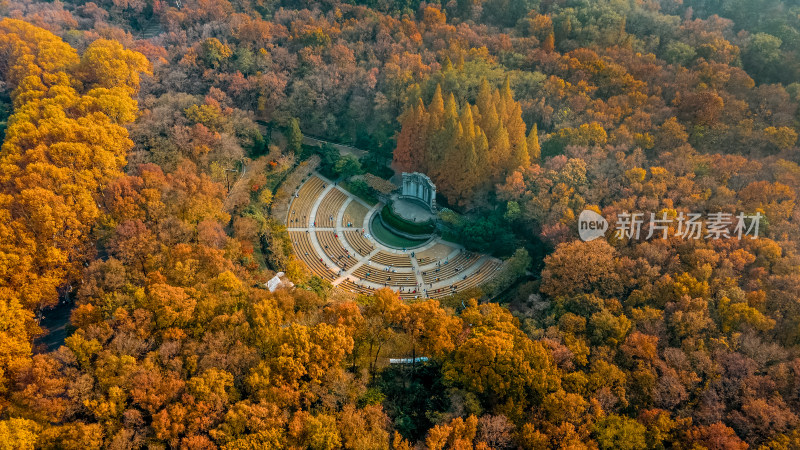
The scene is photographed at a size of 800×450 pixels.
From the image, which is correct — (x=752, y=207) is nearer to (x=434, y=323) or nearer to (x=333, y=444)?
(x=434, y=323)

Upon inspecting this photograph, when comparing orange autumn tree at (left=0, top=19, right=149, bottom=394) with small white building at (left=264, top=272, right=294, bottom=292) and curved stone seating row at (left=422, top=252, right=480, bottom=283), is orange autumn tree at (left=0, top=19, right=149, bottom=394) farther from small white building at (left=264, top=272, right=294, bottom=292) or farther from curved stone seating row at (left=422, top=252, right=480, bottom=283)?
curved stone seating row at (left=422, top=252, right=480, bottom=283)

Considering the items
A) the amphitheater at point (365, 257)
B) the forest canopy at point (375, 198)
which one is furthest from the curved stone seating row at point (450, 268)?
the forest canopy at point (375, 198)

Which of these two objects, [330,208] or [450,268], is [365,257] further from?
[450,268]

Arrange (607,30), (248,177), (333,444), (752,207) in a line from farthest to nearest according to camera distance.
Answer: (607,30), (248,177), (752,207), (333,444)

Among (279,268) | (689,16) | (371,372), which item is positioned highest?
(689,16)

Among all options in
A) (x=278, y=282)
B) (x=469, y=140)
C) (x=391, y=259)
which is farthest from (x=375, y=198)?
(x=278, y=282)

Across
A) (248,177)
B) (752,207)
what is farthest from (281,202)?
(752,207)

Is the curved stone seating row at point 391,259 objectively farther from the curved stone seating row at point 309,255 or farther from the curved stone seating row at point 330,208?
the curved stone seating row at point 330,208

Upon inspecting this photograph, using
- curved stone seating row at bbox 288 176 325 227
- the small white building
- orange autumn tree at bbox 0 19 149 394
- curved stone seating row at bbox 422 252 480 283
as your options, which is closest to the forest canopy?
orange autumn tree at bbox 0 19 149 394
